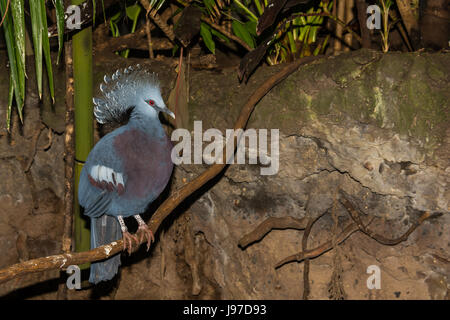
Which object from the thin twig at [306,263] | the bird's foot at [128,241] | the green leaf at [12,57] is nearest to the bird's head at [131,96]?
the green leaf at [12,57]

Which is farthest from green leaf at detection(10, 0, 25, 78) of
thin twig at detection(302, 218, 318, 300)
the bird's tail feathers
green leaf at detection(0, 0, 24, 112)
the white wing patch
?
thin twig at detection(302, 218, 318, 300)

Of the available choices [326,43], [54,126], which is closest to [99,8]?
[54,126]

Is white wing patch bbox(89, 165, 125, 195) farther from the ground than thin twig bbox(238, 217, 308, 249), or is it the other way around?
white wing patch bbox(89, 165, 125, 195)

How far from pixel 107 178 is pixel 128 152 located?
13cm

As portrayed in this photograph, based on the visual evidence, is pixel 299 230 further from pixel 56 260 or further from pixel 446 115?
pixel 56 260

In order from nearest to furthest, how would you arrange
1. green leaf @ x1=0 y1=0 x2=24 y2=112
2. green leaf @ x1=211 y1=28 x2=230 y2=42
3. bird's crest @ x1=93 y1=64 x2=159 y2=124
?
bird's crest @ x1=93 y1=64 x2=159 y2=124 < green leaf @ x1=0 y1=0 x2=24 y2=112 < green leaf @ x1=211 y1=28 x2=230 y2=42

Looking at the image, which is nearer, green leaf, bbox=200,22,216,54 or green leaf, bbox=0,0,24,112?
green leaf, bbox=0,0,24,112

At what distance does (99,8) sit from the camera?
2188 millimetres

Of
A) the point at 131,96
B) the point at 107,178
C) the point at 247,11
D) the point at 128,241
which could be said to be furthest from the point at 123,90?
the point at 247,11

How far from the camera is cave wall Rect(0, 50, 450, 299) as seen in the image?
1968 mm

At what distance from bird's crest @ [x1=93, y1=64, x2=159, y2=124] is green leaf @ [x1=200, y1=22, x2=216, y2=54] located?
2.27ft

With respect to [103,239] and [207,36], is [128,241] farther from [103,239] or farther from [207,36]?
[207,36]

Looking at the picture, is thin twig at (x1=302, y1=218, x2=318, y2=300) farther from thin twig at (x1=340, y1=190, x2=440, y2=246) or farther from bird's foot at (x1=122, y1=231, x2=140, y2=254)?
bird's foot at (x1=122, y1=231, x2=140, y2=254)

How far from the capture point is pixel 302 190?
2.29 metres
